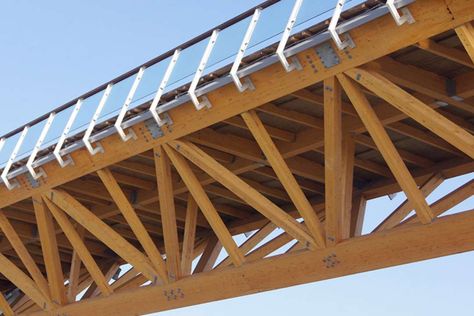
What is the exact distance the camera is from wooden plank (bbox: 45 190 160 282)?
65.6 ft

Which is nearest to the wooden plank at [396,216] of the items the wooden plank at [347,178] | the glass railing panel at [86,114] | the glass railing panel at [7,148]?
the wooden plank at [347,178]

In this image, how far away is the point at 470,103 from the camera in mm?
17250

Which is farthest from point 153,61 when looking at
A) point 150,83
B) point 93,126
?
point 93,126

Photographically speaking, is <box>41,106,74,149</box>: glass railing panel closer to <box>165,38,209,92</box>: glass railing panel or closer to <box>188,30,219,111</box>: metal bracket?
<box>165,38,209,92</box>: glass railing panel

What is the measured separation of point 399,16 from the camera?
45.1 feet

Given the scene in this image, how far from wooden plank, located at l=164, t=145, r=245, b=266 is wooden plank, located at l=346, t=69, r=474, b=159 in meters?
4.49

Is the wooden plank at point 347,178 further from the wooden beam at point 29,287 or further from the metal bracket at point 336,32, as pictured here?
the wooden beam at point 29,287

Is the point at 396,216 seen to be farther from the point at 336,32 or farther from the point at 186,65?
the point at 336,32

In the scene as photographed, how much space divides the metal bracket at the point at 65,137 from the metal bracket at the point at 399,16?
29.2 feet

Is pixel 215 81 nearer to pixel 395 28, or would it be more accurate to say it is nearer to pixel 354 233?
pixel 395 28

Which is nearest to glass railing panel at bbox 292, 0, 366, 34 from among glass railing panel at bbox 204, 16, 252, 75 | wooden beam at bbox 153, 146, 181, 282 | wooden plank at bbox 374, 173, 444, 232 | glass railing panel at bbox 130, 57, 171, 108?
glass railing panel at bbox 204, 16, 252, 75

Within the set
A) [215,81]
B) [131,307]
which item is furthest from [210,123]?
[131,307]

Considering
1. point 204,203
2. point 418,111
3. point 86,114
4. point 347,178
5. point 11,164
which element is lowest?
point 418,111

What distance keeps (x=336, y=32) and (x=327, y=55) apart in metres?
0.70
